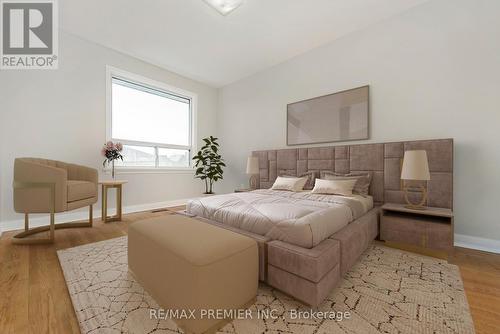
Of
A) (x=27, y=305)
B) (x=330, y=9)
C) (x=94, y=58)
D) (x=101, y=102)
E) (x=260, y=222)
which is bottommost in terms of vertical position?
(x=27, y=305)

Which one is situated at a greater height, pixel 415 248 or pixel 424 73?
pixel 424 73

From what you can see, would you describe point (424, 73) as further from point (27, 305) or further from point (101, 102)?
point (101, 102)

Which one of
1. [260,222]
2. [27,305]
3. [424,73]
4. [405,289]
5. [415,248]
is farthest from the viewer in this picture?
[424,73]

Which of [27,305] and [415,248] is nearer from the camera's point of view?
[27,305]

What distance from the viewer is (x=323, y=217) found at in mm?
1551

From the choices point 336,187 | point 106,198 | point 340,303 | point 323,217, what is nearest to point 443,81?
point 336,187

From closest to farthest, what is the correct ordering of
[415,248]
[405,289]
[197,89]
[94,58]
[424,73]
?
[405,289] → [415,248] → [424,73] → [94,58] → [197,89]

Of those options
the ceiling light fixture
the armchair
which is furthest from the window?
the ceiling light fixture

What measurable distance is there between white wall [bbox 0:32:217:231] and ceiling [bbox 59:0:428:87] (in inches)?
11.1

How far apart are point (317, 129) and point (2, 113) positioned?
444 centimetres

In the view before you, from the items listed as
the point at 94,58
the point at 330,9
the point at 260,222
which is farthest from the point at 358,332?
the point at 94,58

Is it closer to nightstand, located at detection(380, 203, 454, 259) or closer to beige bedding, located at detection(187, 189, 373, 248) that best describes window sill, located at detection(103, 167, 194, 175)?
beige bedding, located at detection(187, 189, 373, 248)

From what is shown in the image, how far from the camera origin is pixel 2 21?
262cm

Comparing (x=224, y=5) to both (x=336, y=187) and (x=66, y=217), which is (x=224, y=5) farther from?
(x=66, y=217)
